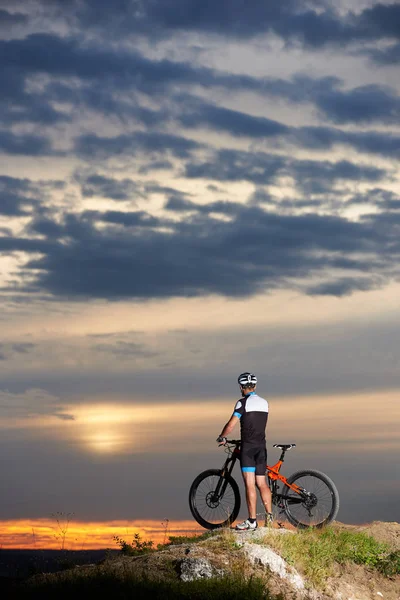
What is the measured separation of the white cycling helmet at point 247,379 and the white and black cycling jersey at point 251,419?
29 centimetres

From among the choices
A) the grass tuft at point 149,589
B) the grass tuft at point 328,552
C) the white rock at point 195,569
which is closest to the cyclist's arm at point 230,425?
the grass tuft at point 328,552

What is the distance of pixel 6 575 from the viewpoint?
605 inches

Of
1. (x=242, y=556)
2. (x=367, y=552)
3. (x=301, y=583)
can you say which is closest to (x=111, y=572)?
(x=242, y=556)

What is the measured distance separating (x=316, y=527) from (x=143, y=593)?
6065 mm

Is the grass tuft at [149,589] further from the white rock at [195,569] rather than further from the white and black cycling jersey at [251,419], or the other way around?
the white and black cycling jersey at [251,419]

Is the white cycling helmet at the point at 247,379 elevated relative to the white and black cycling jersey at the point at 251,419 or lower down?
elevated

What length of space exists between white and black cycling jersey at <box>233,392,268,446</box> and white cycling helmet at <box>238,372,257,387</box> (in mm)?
291

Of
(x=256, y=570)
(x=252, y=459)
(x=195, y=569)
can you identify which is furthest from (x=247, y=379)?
(x=195, y=569)

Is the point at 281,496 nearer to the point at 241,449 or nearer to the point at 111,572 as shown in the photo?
the point at 241,449

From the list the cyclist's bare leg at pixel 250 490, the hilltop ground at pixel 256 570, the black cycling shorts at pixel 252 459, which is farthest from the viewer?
the black cycling shorts at pixel 252 459

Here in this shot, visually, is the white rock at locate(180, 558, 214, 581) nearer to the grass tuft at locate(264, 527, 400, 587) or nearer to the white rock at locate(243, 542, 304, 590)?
the white rock at locate(243, 542, 304, 590)

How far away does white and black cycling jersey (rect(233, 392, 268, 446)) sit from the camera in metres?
16.1

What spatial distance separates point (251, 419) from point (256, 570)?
345 centimetres

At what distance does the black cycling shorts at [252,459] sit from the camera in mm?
16078
